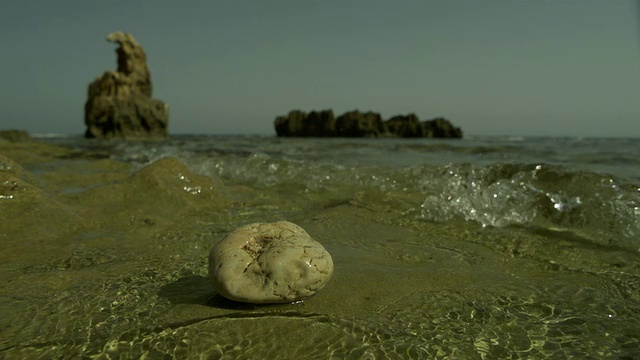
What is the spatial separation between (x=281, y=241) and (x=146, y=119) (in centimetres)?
3652

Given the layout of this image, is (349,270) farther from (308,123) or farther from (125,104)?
(308,123)

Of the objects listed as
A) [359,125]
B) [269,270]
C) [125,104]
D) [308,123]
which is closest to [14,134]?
[269,270]

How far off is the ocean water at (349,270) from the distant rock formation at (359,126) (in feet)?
131

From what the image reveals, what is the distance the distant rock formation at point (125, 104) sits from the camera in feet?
115

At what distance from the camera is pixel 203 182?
5.17m

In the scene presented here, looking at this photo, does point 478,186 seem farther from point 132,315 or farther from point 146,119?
point 146,119

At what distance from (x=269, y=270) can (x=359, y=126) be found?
44.8m

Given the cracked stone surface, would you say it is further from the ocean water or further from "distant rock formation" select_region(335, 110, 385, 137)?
"distant rock formation" select_region(335, 110, 385, 137)

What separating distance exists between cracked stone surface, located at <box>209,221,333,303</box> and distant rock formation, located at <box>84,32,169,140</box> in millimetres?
35391

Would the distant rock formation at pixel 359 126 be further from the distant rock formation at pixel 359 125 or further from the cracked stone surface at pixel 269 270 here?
the cracked stone surface at pixel 269 270

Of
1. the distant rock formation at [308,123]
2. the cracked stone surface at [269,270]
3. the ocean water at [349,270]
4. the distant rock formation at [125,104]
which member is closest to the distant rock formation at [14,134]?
the ocean water at [349,270]

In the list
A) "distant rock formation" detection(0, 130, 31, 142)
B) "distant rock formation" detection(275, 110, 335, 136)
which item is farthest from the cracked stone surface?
"distant rock formation" detection(275, 110, 335, 136)

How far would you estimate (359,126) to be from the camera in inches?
1818

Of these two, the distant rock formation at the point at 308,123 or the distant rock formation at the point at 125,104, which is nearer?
the distant rock formation at the point at 125,104
